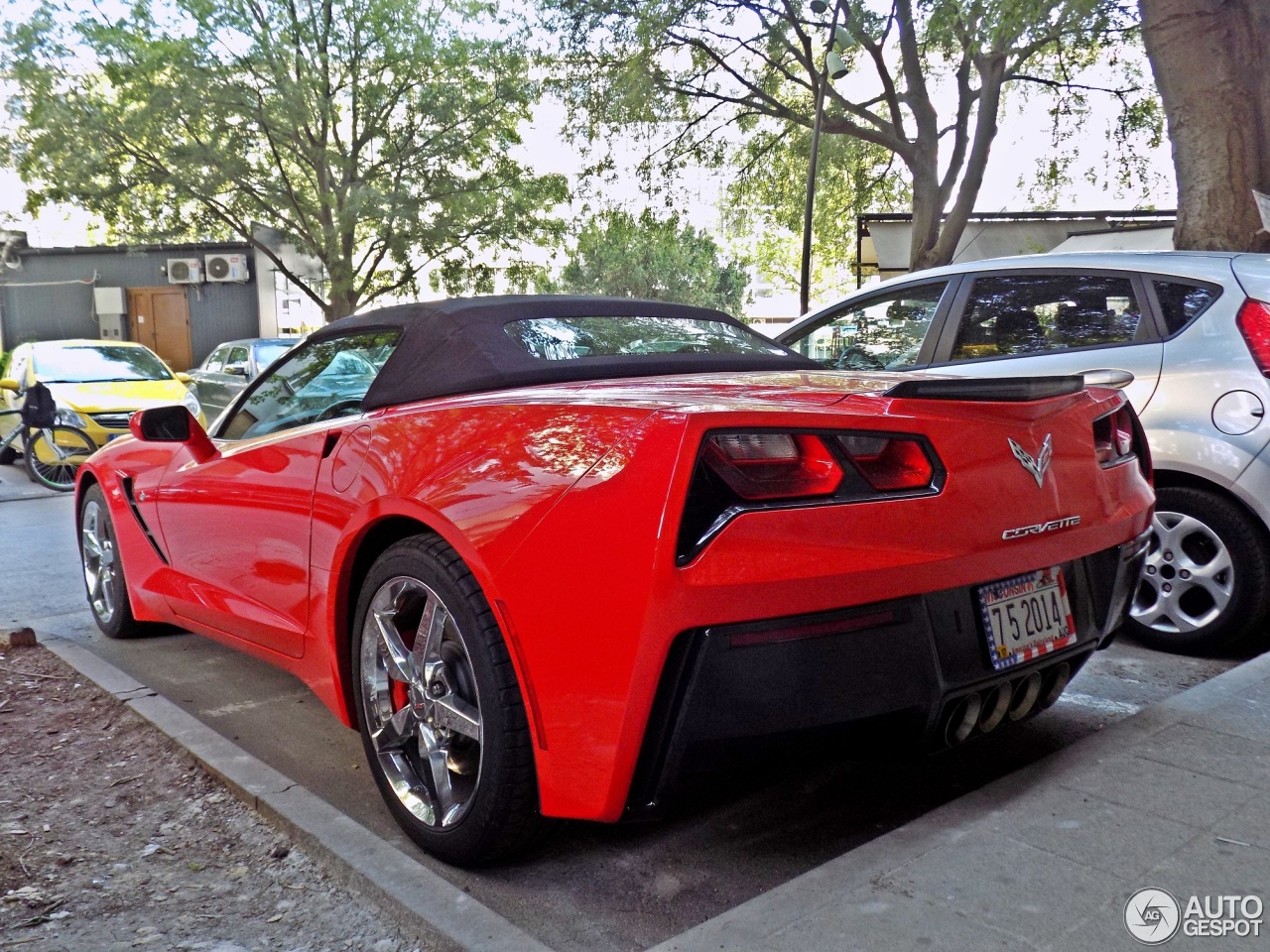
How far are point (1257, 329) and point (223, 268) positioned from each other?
3430cm

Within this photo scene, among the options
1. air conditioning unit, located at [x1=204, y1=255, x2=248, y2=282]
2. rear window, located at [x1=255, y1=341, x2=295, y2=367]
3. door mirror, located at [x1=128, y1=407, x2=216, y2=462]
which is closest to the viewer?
door mirror, located at [x1=128, y1=407, x2=216, y2=462]

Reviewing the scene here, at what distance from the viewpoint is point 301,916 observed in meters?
2.70

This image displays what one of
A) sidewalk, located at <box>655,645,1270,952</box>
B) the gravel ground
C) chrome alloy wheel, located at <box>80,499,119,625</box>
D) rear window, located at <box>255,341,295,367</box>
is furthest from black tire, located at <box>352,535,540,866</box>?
rear window, located at <box>255,341,295,367</box>

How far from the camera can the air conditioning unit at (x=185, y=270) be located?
3481cm

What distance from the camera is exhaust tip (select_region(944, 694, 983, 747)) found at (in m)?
2.61

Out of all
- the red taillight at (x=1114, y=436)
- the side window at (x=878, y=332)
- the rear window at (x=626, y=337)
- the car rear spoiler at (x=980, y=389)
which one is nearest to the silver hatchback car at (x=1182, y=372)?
the side window at (x=878, y=332)

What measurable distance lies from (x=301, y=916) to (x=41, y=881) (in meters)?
0.73

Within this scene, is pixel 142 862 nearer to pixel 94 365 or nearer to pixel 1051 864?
pixel 1051 864

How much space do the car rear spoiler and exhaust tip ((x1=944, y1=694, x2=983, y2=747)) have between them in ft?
2.18

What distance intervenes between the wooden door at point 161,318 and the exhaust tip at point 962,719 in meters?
35.9

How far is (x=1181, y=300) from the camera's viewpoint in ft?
15.3

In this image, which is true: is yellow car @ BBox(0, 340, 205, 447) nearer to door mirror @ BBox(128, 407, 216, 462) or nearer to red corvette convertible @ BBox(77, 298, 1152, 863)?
door mirror @ BBox(128, 407, 216, 462)

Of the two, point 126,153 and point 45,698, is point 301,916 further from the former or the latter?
point 126,153

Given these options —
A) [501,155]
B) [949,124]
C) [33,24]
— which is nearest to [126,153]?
[33,24]
